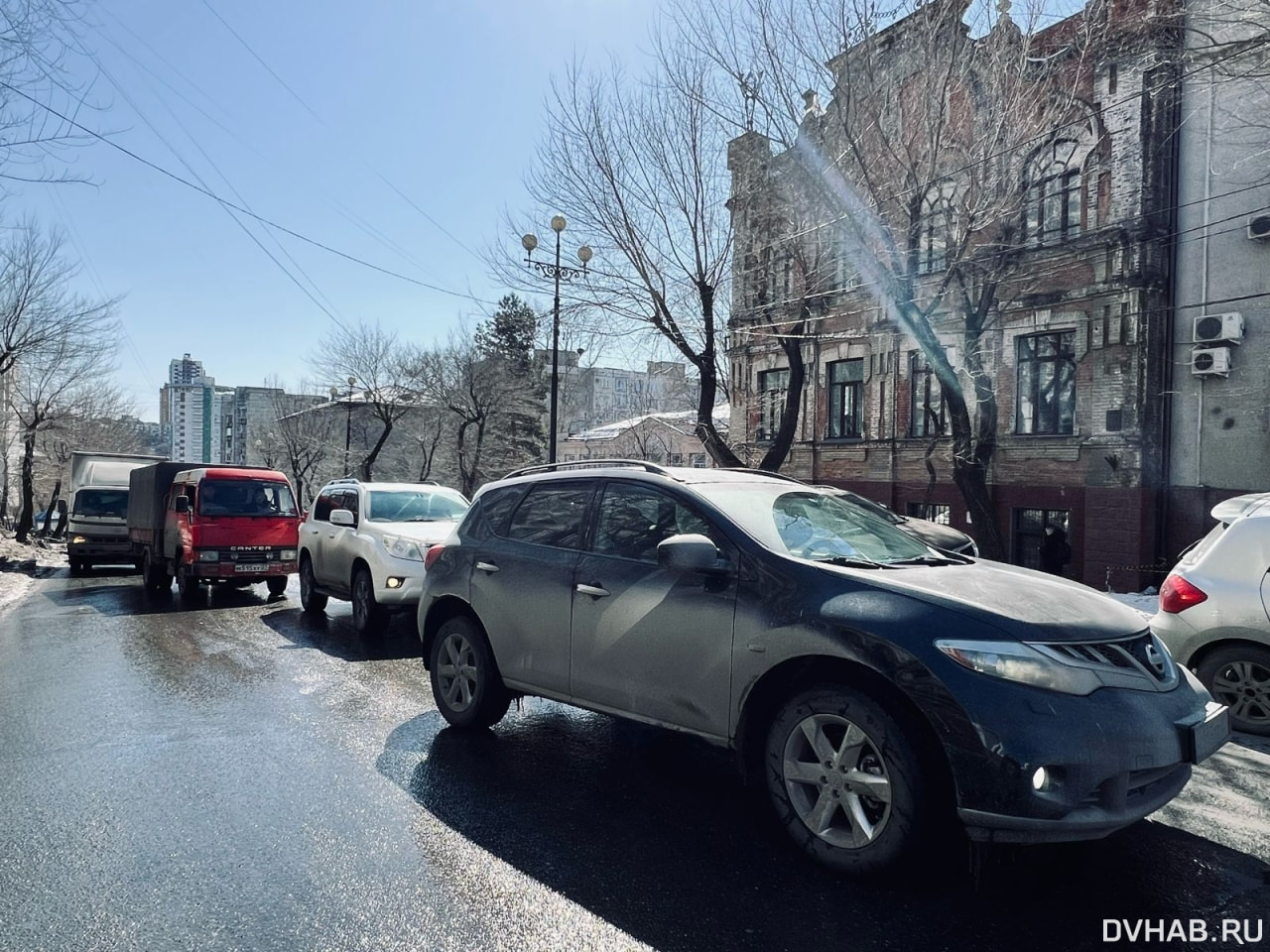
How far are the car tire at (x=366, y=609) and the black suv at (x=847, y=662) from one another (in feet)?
16.3

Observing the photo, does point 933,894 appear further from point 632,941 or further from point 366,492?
point 366,492

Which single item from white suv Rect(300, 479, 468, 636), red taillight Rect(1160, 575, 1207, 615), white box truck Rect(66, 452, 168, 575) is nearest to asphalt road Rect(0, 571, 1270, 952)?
red taillight Rect(1160, 575, 1207, 615)

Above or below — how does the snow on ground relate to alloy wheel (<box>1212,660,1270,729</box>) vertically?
below

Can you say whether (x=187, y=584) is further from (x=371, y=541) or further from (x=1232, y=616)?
(x=1232, y=616)

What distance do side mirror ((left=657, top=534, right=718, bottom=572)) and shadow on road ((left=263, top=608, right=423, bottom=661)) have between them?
516 cm

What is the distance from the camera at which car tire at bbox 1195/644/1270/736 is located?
19.7 ft

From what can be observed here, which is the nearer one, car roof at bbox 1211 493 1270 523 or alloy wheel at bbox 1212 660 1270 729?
alloy wheel at bbox 1212 660 1270 729

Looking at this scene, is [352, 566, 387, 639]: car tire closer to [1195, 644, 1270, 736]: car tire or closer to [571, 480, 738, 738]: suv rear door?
[571, 480, 738, 738]: suv rear door

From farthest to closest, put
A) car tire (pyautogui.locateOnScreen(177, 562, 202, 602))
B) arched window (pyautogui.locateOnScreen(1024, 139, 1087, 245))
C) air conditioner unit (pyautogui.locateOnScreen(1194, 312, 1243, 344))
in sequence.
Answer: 1. arched window (pyautogui.locateOnScreen(1024, 139, 1087, 245))
2. air conditioner unit (pyautogui.locateOnScreen(1194, 312, 1243, 344))
3. car tire (pyautogui.locateOnScreen(177, 562, 202, 602))

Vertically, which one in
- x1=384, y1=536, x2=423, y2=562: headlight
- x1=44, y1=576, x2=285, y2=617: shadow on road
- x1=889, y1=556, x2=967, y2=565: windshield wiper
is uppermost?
x1=889, y1=556, x2=967, y2=565: windshield wiper

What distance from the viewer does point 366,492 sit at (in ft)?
36.0

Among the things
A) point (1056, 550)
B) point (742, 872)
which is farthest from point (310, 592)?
point (1056, 550)

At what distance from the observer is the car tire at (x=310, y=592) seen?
11867 mm

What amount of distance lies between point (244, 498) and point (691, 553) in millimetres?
11951
